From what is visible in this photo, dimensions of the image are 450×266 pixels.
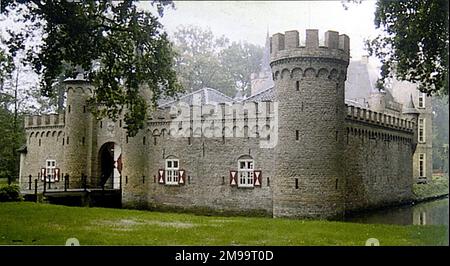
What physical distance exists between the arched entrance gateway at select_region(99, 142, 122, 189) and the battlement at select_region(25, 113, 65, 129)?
0.35 metres

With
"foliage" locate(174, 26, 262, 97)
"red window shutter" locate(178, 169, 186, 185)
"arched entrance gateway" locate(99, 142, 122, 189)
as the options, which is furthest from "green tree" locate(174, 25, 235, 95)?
"red window shutter" locate(178, 169, 186, 185)

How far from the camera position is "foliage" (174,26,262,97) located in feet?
8.48

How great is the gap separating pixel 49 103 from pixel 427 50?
2297mm

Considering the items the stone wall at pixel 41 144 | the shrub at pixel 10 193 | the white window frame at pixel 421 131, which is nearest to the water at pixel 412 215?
the white window frame at pixel 421 131

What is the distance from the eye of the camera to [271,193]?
411 centimetres

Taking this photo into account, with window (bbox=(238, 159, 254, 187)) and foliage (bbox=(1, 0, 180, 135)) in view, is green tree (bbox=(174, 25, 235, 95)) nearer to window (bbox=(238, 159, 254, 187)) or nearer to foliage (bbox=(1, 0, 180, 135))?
foliage (bbox=(1, 0, 180, 135))

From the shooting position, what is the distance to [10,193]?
2.72 metres

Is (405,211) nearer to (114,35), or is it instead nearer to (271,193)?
(271,193)

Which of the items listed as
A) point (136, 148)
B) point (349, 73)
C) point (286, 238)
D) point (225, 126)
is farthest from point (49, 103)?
Answer: point (349, 73)

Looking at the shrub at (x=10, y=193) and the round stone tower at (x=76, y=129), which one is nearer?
the shrub at (x=10, y=193)

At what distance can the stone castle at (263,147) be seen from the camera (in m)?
2.97

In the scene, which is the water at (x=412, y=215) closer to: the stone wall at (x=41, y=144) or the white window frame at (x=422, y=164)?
the white window frame at (x=422, y=164)

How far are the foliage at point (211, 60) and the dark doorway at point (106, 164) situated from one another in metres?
0.84

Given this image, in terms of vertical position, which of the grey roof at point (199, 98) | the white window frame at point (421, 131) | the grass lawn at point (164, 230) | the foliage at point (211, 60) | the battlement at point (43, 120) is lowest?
the grass lawn at point (164, 230)
